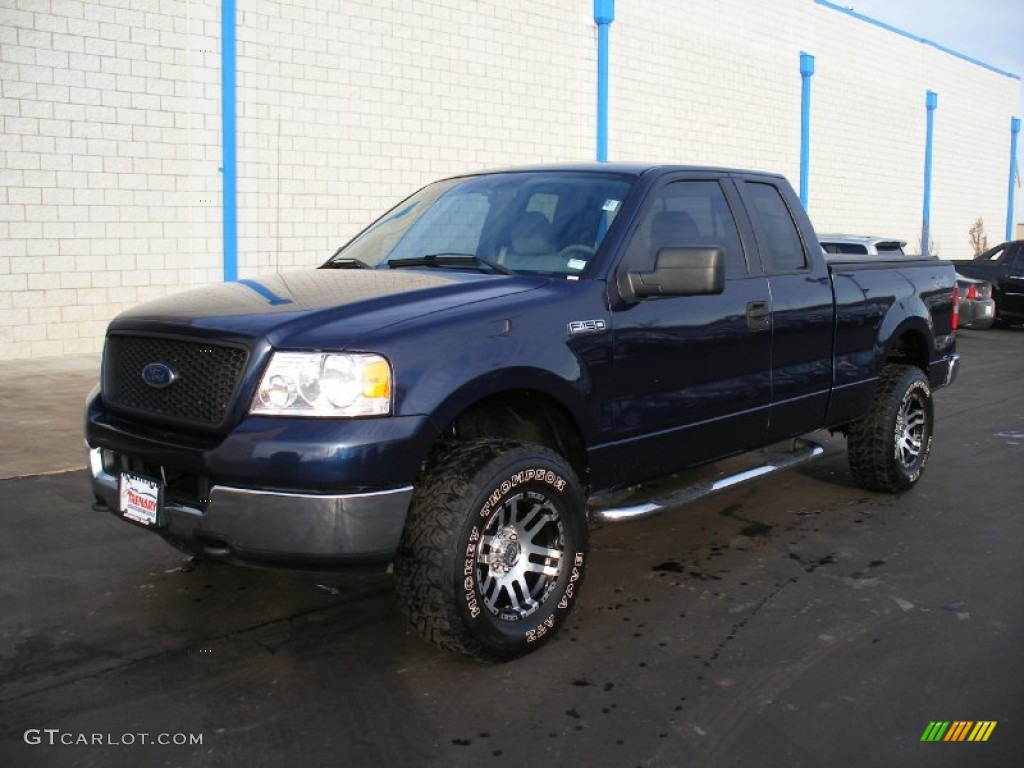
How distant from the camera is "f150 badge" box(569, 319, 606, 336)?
4180 mm

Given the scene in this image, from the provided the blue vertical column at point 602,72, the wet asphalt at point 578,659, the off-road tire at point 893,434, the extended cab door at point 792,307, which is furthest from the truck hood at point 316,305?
the blue vertical column at point 602,72

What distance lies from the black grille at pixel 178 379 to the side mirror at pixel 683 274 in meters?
1.72

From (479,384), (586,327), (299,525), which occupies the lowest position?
(299,525)

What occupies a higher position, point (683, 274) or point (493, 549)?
point (683, 274)

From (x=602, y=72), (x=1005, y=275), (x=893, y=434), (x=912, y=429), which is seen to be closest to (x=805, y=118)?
(x=1005, y=275)

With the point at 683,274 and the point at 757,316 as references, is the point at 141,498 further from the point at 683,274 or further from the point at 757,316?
the point at 757,316

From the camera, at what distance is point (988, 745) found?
3.34m

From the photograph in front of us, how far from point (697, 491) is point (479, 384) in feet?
5.30

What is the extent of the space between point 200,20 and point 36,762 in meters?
11.0

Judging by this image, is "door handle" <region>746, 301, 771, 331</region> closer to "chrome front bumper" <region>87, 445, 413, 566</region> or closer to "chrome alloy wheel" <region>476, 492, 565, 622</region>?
"chrome alloy wheel" <region>476, 492, 565, 622</region>

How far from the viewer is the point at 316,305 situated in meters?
3.88

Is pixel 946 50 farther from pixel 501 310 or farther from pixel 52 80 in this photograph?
pixel 501 310

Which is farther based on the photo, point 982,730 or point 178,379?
point 178,379

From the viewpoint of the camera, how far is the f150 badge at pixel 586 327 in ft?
13.7
